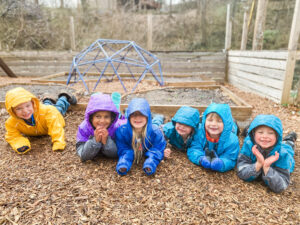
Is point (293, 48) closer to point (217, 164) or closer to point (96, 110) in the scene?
point (217, 164)

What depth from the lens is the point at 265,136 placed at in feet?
6.57

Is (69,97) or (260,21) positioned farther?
(260,21)

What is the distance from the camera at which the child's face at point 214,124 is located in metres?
2.28

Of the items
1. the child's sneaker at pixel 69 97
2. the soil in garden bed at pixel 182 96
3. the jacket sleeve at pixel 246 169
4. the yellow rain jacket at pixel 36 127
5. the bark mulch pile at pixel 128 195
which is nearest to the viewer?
the bark mulch pile at pixel 128 195

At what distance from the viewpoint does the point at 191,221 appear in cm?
171

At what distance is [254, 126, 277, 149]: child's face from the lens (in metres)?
2.00

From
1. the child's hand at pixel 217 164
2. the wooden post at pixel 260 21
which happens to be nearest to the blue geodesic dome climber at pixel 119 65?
the wooden post at pixel 260 21

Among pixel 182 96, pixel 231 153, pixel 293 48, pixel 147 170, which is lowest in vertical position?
pixel 147 170

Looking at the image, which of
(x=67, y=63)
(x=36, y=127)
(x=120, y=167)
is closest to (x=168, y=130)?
(x=120, y=167)

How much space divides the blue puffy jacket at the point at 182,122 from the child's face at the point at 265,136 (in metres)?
0.71

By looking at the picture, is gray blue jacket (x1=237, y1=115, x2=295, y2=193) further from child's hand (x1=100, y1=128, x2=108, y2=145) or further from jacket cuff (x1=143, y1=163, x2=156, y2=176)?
child's hand (x1=100, y1=128, x2=108, y2=145)

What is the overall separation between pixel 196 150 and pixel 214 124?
43 cm

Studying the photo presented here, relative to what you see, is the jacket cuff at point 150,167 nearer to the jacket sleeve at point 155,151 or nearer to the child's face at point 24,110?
the jacket sleeve at point 155,151

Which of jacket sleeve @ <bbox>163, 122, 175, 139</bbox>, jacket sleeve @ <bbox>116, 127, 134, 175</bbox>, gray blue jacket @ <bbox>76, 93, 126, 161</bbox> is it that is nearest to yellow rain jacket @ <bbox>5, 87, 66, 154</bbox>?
gray blue jacket @ <bbox>76, 93, 126, 161</bbox>
